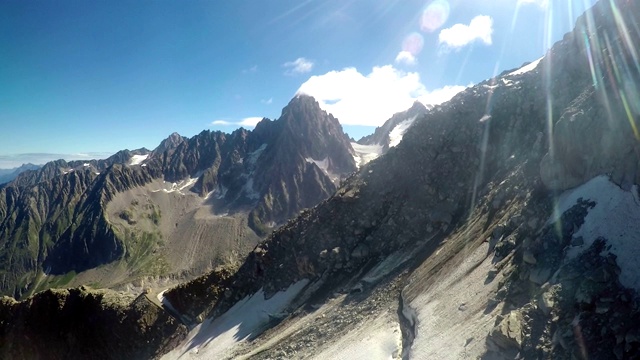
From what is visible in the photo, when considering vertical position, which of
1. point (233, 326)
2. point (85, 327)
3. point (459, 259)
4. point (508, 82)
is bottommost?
point (459, 259)

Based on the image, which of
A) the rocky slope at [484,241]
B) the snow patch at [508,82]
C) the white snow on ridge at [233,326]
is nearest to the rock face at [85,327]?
the white snow on ridge at [233,326]

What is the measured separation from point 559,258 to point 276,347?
3276cm

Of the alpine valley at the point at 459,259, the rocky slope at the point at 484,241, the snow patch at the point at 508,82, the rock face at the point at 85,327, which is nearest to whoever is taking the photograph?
the rocky slope at the point at 484,241

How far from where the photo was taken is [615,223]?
22.8 m

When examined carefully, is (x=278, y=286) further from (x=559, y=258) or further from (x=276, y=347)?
(x=559, y=258)

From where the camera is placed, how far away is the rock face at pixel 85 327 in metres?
62.2

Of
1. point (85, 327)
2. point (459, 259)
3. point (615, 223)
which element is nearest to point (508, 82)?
point (459, 259)

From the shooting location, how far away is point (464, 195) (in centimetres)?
4897

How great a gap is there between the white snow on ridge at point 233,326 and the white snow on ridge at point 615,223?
39.3 m

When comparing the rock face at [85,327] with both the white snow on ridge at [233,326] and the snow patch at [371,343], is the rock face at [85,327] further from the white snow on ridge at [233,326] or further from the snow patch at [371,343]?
the snow patch at [371,343]

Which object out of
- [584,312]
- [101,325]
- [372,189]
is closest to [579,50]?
[372,189]

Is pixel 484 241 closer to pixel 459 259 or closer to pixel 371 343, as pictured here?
pixel 459 259

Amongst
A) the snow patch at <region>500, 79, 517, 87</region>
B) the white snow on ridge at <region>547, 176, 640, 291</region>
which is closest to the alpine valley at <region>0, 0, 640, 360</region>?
the white snow on ridge at <region>547, 176, 640, 291</region>

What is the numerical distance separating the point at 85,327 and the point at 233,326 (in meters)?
34.1
